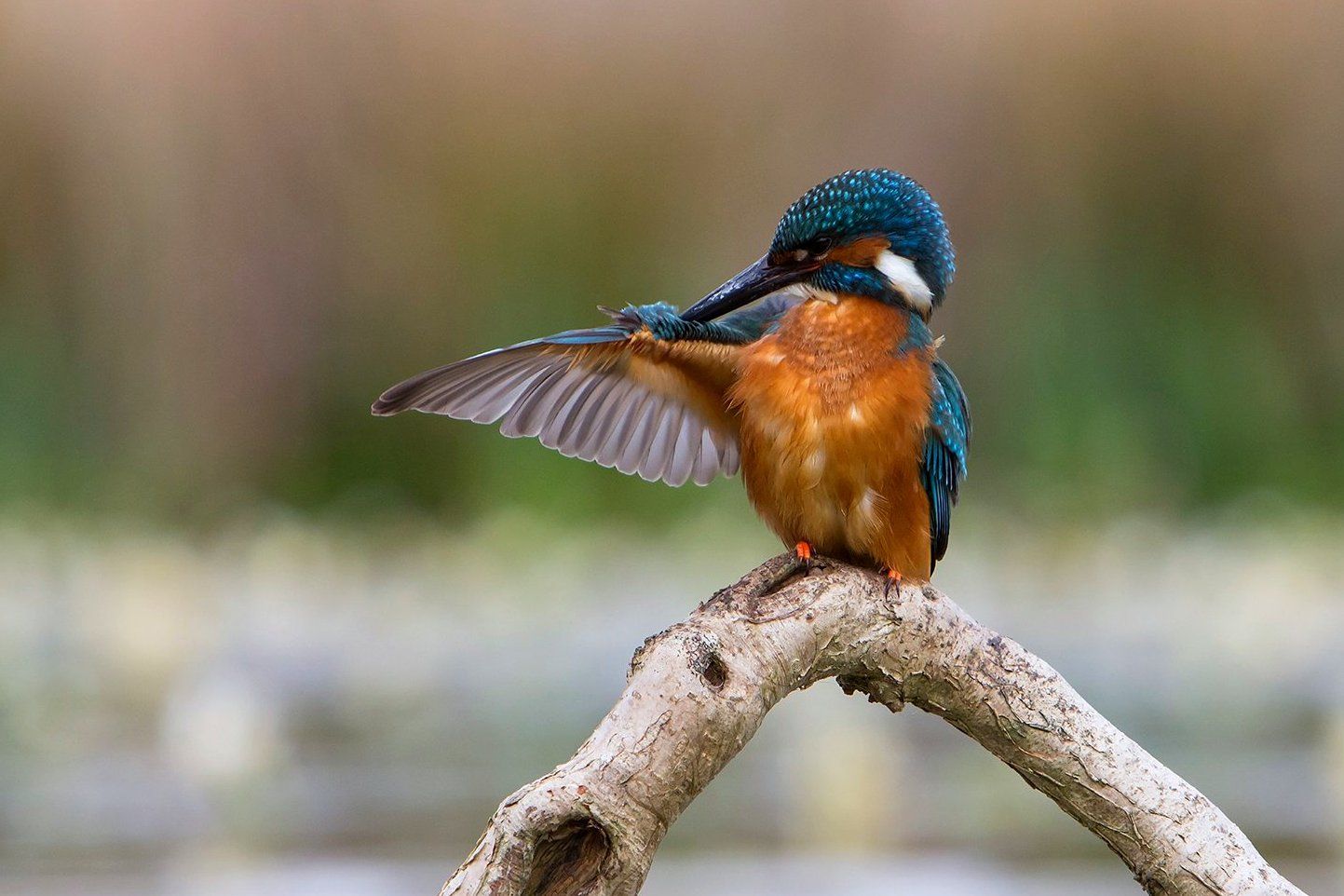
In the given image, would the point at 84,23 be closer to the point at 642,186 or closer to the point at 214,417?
the point at 214,417

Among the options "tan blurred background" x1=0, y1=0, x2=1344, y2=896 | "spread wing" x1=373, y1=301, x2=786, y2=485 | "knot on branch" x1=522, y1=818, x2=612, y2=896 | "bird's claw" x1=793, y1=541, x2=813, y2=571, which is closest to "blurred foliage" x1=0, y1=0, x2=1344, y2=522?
"tan blurred background" x1=0, y1=0, x2=1344, y2=896

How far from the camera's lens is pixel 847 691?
1301 mm

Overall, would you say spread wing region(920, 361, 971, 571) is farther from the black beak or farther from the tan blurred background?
the tan blurred background

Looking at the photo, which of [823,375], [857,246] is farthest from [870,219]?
[823,375]

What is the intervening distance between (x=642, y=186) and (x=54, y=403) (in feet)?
5.63

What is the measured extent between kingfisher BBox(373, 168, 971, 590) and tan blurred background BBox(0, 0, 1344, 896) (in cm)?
245

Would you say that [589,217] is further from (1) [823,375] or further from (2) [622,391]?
(1) [823,375]

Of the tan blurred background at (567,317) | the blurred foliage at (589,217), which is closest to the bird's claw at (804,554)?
the tan blurred background at (567,317)

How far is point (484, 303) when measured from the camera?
4.52m

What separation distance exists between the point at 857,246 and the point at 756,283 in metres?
0.09

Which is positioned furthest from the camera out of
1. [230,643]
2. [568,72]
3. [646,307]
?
[568,72]

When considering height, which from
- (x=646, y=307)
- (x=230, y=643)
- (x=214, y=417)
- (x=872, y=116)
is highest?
(x=872, y=116)

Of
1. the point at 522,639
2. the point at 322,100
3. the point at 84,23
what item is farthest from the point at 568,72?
the point at 522,639

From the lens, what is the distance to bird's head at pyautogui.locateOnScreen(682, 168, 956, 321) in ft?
4.56
